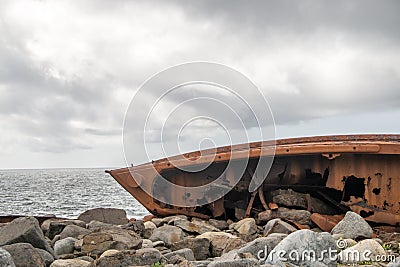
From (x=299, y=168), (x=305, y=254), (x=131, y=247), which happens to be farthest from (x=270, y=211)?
(x=305, y=254)

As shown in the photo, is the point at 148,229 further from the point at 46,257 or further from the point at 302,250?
the point at 302,250

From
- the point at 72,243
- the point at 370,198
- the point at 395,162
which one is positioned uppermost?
the point at 395,162

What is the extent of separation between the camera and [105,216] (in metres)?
9.12

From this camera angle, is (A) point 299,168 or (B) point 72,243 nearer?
(B) point 72,243

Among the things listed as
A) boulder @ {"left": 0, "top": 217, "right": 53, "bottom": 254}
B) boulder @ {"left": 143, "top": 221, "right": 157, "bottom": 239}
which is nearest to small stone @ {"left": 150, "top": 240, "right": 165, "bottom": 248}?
boulder @ {"left": 143, "top": 221, "right": 157, "bottom": 239}

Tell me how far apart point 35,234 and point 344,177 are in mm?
4649

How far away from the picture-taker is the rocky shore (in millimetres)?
4363

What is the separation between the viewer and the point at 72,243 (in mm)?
6043

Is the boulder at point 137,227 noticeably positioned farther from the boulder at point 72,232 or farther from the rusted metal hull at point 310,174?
the rusted metal hull at point 310,174

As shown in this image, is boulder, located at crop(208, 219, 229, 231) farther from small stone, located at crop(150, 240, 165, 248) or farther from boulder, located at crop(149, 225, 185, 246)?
small stone, located at crop(150, 240, 165, 248)

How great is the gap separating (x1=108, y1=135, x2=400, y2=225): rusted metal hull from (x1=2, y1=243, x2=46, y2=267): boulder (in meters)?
3.65

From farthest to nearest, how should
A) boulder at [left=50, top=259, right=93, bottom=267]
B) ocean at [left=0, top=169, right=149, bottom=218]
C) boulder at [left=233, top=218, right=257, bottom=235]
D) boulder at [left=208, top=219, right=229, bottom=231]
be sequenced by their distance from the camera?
ocean at [left=0, top=169, right=149, bottom=218], boulder at [left=208, top=219, right=229, bottom=231], boulder at [left=233, top=218, right=257, bottom=235], boulder at [left=50, top=259, right=93, bottom=267]

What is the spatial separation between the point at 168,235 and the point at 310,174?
2.82 meters

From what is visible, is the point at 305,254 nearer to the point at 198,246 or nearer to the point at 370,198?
the point at 198,246
